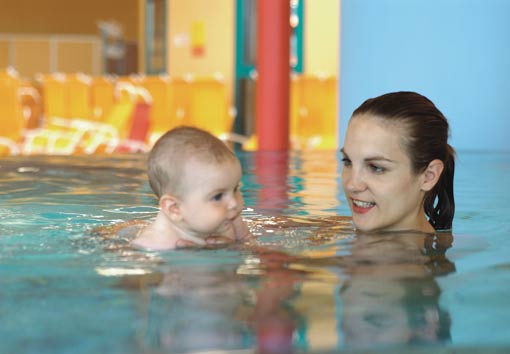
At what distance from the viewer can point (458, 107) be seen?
19.2ft

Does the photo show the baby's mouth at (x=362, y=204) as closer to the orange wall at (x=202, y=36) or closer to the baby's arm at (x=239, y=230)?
the baby's arm at (x=239, y=230)

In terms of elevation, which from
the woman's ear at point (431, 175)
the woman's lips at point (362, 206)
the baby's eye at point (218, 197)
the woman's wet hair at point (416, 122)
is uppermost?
the woman's wet hair at point (416, 122)

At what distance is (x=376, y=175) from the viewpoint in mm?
2410

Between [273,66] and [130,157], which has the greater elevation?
[273,66]

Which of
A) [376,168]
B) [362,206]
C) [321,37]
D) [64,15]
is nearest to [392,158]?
[376,168]

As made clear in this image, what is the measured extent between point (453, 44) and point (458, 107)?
15.3 inches

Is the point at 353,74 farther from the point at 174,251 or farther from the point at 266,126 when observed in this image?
the point at 174,251

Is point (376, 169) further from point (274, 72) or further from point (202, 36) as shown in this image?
point (202, 36)

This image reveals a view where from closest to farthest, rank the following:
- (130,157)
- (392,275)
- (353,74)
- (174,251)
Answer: (392,275)
(174,251)
(130,157)
(353,74)

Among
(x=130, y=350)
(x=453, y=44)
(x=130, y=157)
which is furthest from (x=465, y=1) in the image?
(x=130, y=350)

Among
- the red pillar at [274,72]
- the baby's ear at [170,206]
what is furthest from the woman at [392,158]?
the red pillar at [274,72]

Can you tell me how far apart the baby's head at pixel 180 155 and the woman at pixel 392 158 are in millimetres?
327

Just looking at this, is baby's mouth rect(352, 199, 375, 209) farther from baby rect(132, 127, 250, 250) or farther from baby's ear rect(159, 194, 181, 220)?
baby's ear rect(159, 194, 181, 220)

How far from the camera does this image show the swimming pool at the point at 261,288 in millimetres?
1343
